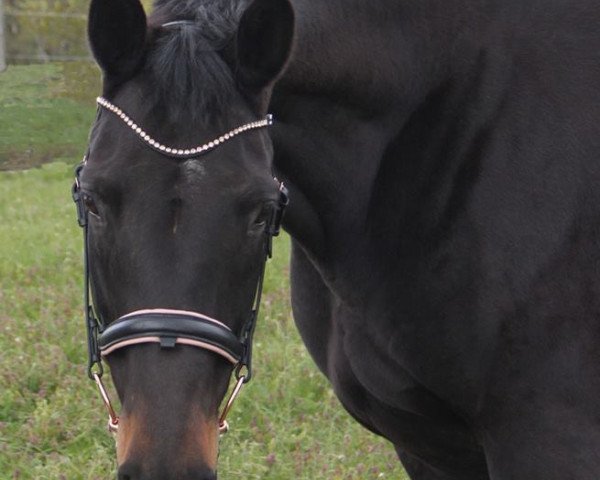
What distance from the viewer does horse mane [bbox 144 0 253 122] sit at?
248 centimetres

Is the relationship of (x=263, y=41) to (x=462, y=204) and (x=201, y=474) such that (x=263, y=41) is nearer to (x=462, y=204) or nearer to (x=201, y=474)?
(x=462, y=204)

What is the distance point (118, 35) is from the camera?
2.52 meters

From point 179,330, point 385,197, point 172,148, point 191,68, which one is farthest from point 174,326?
point 385,197

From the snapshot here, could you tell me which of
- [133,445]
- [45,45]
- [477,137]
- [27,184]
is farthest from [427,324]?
[45,45]

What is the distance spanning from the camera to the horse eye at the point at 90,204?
245 centimetres

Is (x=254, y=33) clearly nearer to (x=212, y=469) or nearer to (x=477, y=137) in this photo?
(x=477, y=137)

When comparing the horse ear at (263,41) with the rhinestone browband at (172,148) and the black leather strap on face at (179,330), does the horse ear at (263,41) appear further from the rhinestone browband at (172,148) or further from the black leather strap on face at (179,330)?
the black leather strap on face at (179,330)

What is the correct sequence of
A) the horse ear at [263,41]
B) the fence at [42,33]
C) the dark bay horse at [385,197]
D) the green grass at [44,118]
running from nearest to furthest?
the dark bay horse at [385,197] < the horse ear at [263,41] < the green grass at [44,118] < the fence at [42,33]

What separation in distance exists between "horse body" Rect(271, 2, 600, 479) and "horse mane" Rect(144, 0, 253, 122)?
34 centimetres

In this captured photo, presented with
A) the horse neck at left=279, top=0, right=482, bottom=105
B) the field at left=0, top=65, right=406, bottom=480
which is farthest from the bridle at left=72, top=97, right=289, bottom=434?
the field at left=0, top=65, right=406, bottom=480

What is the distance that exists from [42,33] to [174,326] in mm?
17561

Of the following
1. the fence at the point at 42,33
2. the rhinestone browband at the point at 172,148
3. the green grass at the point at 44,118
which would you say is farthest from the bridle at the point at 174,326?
the fence at the point at 42,33

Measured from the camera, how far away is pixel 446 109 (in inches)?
120

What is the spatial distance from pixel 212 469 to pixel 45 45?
1746 centimetres
